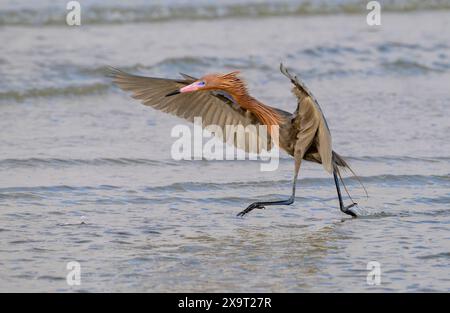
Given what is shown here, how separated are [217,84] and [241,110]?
380 mm

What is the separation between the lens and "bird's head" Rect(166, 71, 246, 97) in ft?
28.3

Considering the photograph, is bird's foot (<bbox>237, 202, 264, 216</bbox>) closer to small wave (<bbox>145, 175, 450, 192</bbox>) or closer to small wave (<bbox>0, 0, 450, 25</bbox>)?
small wave (<bbox>145, 175, 450, 192</bbox>)

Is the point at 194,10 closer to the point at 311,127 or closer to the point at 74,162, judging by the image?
the point at 74,162

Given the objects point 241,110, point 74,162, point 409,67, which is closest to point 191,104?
point 241,110

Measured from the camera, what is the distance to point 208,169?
407 inches

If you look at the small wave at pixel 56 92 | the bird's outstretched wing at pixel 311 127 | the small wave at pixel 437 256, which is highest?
the bird's outstretched wing at pixel 311 127

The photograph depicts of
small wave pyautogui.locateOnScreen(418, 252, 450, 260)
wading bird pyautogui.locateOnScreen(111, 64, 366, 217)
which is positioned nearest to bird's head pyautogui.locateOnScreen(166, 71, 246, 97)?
wading bird pyautogui.locateOnScreen(111, 64, 366, 217)

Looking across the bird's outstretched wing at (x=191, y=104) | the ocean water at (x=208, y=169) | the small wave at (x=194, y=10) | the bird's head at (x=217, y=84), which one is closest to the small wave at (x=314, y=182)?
the ocean water at (x=208, y=169)

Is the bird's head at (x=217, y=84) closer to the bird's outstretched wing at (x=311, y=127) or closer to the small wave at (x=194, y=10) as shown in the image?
the bird's outstretched wing at (x=311, y=127)

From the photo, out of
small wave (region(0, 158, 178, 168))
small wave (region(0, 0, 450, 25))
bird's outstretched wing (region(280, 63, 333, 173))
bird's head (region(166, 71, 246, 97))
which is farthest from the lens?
small wave (region(0, 0, 450, 25))

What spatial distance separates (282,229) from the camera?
8531mm

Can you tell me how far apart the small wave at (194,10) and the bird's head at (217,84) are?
9.56m

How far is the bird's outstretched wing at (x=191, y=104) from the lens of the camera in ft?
29.6

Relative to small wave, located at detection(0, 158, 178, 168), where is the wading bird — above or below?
above
